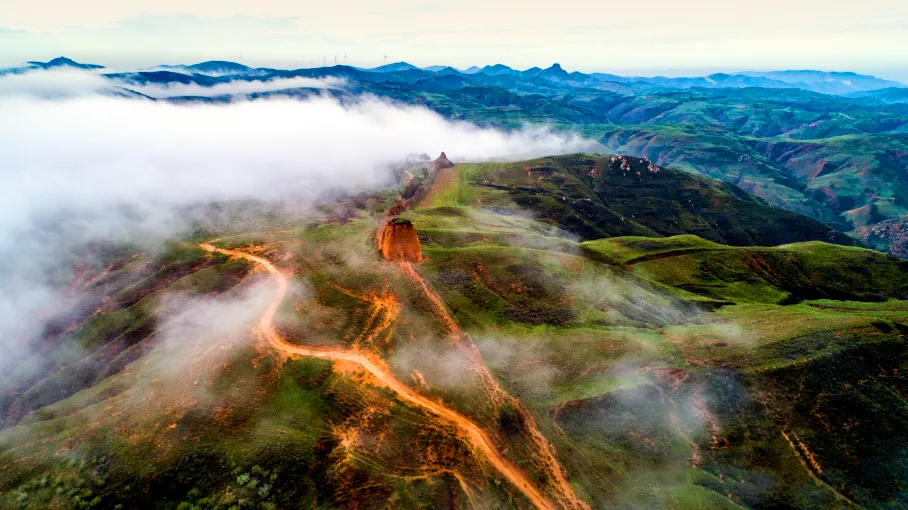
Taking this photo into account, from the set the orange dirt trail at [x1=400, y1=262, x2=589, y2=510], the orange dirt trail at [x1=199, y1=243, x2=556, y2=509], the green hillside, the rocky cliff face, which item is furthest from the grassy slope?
the orange dirt trail at [x1=199, y1=243, x2=556, y2=509]

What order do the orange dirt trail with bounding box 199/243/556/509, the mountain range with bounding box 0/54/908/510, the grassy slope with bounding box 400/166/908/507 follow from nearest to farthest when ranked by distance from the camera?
the mountain range with bounding box 0/54/908/510 < the orange dirt trail with bounding box 199/243/556/509 < the grassy slope with bounding box 400/166/908/507

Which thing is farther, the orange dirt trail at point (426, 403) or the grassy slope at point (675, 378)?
the grassy slope at point (675, 378)

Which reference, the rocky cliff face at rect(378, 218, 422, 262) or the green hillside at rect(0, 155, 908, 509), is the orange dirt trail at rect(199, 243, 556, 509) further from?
the rocky cliff face at rect(378, 218, 422, 262)

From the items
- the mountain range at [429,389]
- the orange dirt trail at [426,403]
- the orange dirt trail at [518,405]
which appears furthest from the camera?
the orange dirt trail at [426,403]

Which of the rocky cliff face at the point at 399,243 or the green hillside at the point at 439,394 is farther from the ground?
the rocky cliff face at the point at 399,243

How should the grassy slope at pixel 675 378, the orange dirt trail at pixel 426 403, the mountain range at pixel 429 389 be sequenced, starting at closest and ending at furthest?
the mountain range at pixel 429 389 < the orange dirt trail at pixel 426 403 < the grassy slope at pixel 675 378

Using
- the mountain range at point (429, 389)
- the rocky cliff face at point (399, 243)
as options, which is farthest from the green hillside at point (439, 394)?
the rocky cliff face at point (399, 243)

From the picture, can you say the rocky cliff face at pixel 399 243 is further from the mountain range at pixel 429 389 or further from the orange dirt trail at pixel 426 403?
the orange dirt trail at pixel 426 403
